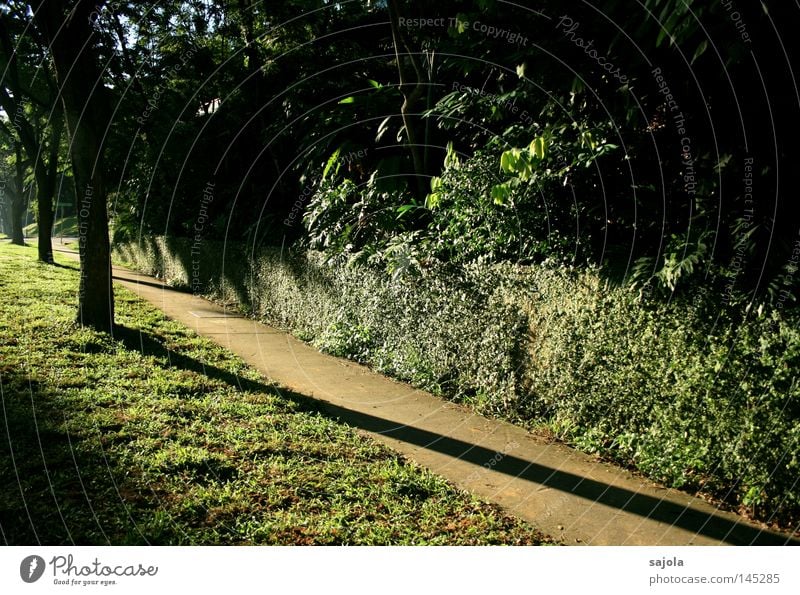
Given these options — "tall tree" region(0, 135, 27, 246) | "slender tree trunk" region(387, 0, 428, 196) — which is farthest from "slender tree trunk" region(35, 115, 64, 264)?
"slender tree trunk" region(387, 0, 428, 196)

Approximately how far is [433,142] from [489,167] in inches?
139

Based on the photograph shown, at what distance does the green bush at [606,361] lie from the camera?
4.29 metres

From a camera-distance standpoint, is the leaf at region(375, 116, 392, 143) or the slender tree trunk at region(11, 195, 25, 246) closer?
the leaf at region(375, 116, 392, 143)

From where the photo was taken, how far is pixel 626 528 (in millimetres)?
4168

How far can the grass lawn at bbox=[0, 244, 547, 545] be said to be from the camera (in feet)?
12.8

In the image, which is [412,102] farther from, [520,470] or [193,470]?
[193,470]

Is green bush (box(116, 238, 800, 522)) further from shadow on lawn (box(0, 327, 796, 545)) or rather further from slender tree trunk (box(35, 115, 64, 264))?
slender tree trunk (box(35, 115, 64, 264))

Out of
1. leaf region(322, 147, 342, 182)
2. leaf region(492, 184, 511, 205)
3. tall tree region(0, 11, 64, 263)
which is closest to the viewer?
leaf region(492, 184, 511, 205)

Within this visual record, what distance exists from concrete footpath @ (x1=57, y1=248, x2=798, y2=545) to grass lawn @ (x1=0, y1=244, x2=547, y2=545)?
0.30m

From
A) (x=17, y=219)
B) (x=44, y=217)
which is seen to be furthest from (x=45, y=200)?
(x=17, y=219)

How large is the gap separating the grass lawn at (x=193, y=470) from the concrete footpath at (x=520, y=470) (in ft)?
0.99

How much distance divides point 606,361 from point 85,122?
8.37m

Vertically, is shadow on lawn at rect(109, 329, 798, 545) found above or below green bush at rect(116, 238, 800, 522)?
below

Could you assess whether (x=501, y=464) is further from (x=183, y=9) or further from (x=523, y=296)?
(x=183, y=9)
